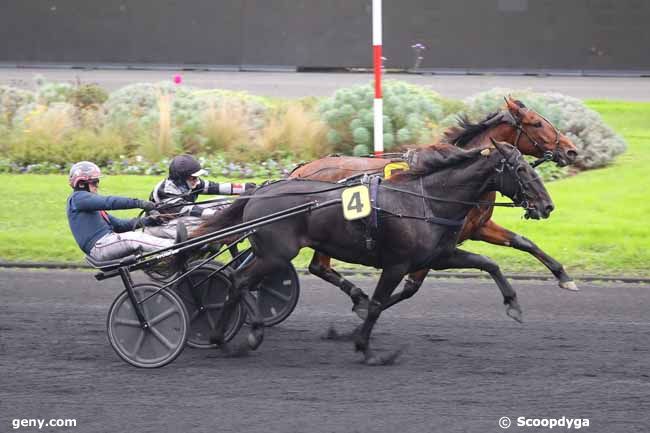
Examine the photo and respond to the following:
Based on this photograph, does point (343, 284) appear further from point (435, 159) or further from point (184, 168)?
point (184, 168)

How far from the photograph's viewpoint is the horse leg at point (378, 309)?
6.57m

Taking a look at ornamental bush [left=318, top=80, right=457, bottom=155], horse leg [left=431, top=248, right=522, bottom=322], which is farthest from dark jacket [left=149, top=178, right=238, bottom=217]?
ornamental bush [left=318, top=80, right=457, bottom=155]

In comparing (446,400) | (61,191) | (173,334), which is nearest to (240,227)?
(173,334)

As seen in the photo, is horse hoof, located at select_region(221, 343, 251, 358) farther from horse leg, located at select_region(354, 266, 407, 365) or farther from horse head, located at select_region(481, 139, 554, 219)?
horse head, located at select_region(481, 139, 554, 219)

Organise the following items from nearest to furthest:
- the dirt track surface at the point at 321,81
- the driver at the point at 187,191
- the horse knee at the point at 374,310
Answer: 1. the horse knee at the point at 374,310
2. the driver at the point at 187,191
3. the dirt track surface at the point at 321,81

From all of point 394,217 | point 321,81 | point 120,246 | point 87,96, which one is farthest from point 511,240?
point 321,81

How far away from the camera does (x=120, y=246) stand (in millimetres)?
6770

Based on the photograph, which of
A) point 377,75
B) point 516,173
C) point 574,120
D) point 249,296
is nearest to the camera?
point 516,173

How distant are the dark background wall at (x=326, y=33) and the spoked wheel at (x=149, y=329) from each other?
43.8 feet

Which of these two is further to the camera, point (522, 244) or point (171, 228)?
point (522, 244)

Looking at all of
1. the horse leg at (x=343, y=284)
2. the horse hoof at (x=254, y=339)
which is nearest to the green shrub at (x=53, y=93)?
the horse leg at (x=343, y=284)

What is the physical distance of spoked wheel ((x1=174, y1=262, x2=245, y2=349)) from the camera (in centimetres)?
→ 707

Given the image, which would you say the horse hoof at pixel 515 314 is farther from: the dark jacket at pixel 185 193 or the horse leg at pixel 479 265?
the dark jacket at pixel 185 193

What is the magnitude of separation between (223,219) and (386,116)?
19.0 ft
